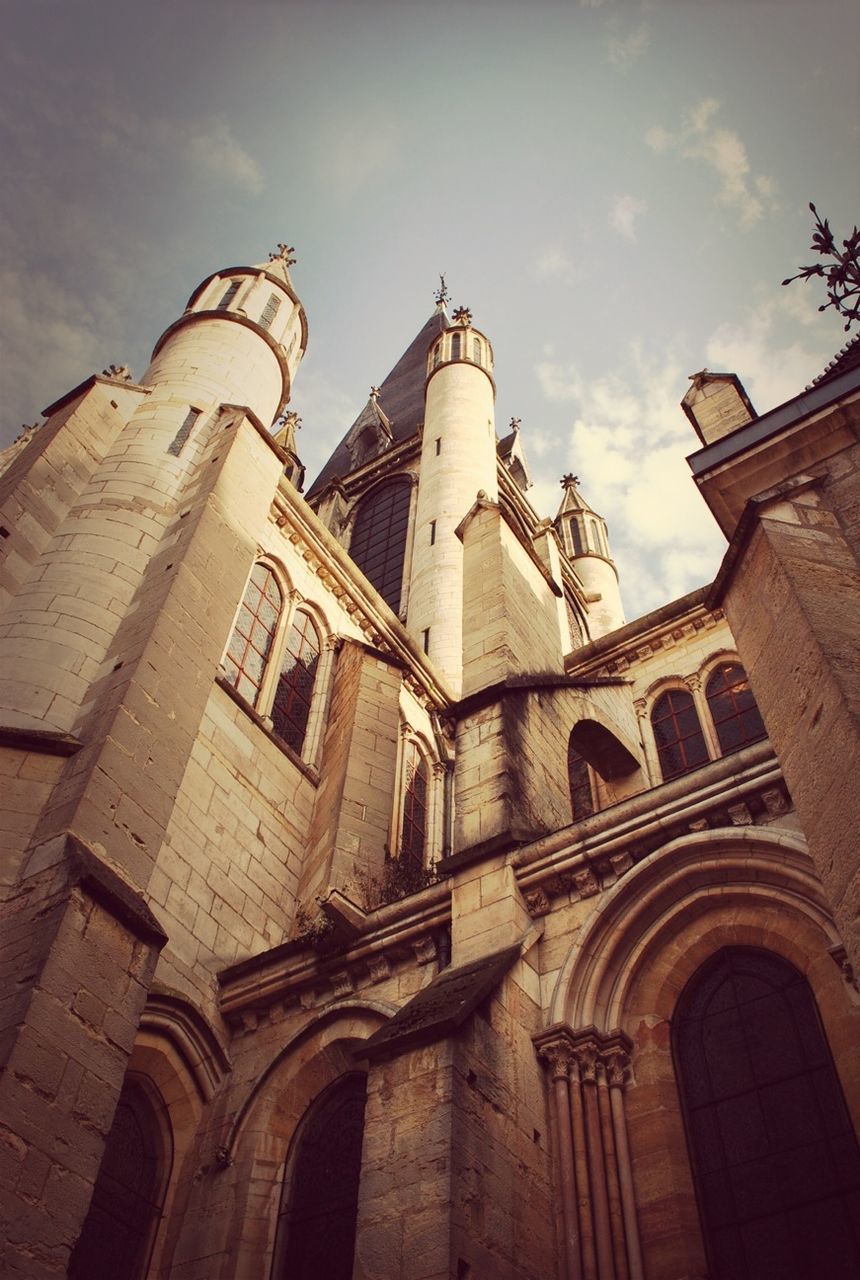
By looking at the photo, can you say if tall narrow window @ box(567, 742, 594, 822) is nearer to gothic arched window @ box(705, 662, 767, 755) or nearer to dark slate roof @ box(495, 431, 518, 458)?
gothic arched window @ box(705, 662, 767, 755)

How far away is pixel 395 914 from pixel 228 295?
1137 centimetres

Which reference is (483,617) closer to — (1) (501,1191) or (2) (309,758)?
(2) (309,758)

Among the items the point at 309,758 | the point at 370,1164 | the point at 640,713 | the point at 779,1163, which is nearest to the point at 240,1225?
the point at 370,1164

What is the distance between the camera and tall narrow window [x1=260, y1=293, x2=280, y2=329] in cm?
1572

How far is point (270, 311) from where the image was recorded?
1603 centimetres

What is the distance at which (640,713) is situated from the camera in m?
13.6

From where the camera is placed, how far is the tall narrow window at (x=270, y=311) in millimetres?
15717

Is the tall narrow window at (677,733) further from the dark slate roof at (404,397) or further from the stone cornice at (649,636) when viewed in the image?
the dark slate roof at (404,397)

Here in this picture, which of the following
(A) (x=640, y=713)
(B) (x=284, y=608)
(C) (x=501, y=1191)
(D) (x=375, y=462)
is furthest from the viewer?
(D) (x=375, y=462)

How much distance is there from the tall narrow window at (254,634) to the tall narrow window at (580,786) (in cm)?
412

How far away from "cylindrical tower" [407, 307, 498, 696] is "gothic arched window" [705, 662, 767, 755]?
147 inches

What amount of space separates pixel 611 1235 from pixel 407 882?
4.87m

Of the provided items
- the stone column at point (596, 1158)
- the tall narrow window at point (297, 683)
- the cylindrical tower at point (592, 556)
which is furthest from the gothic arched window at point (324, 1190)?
the cylindrical tower at point (592, 556)

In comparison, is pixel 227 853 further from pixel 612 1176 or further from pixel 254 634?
pixel 612 1176
